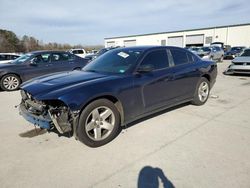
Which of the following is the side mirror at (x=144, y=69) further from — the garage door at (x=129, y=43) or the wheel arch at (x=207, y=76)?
the garage door at (x=129, y=43)

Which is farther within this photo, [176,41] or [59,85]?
[176,41]

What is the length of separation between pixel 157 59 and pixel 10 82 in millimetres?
6465

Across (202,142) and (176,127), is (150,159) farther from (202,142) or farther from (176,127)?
(176,127)

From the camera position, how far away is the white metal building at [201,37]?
34897 millimetres

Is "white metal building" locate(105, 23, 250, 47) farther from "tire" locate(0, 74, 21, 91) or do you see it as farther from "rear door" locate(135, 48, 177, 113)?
"tire" locate(0, 74, 21, 91)

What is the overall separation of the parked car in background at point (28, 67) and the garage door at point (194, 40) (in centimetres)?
3707

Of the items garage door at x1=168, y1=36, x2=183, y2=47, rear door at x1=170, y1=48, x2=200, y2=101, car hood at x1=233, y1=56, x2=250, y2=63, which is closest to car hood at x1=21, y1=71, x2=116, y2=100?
rear door at x1=170, y1=48, x2=200, y2=101

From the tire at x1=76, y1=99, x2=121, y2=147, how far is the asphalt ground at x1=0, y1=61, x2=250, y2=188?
0.15 meters

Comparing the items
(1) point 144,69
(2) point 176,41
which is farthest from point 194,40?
(1) point 144,69

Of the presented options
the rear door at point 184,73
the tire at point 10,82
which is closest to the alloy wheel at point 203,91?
the rear door at point 184,73

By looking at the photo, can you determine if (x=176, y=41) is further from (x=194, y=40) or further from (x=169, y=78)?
(x=169, y=78)

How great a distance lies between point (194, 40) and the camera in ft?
136

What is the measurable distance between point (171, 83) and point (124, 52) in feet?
3.92

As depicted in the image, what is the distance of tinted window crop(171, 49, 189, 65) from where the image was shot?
4701 millimetres
